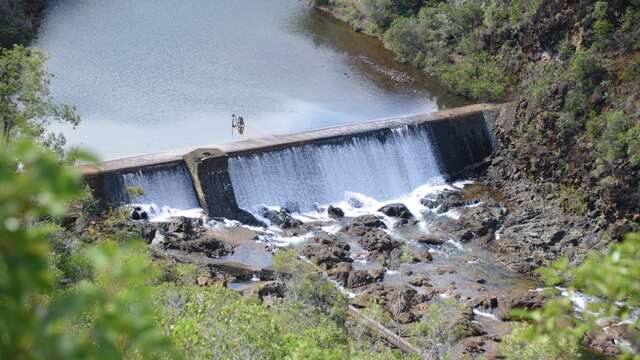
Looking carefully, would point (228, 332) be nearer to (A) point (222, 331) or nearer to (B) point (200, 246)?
(A) point (222, 331)

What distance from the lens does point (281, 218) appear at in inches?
976

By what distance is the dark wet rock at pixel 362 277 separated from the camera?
21.1m

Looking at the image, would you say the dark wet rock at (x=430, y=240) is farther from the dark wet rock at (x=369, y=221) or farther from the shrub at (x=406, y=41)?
the shrub at (x=406, y=41)

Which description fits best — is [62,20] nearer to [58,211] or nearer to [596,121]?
[596,121]

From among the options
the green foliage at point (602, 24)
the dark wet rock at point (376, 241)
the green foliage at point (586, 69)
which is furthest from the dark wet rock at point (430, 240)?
the green foliage at point (602, 24)

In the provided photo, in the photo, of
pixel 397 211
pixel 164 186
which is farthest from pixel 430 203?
pixel 164 186

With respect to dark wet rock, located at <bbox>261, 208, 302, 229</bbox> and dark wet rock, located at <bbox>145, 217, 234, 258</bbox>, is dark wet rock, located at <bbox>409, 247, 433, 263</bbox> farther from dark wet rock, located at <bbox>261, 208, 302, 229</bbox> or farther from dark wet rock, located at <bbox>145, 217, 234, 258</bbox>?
dark wet rock, located at <bbox>145, 217, 234, 258</bbox>

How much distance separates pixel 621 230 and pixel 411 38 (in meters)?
20.3

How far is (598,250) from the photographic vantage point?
77.3ft

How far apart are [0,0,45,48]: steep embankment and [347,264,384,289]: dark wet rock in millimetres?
24501

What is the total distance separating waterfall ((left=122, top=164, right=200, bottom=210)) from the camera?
23688 millimetres

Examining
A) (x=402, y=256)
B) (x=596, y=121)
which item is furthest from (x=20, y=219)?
(x=596, y=121)

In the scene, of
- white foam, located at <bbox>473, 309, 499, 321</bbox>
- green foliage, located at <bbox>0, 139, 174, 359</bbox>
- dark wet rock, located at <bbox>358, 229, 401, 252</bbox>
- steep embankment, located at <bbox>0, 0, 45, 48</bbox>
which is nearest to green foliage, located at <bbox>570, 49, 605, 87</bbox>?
dark wet rock, located at <bbox>358, 229, 401, 252</bbox>

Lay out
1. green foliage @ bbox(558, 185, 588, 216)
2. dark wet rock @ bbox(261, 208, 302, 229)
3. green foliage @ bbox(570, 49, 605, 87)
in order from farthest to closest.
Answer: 1. green foliage @ bbox(570, 49, 605, 87)
2. green foliage @ bbox(558, 185, 588, 216)
3. dark wet rock @ bbox(261, 208, 302, 229)
